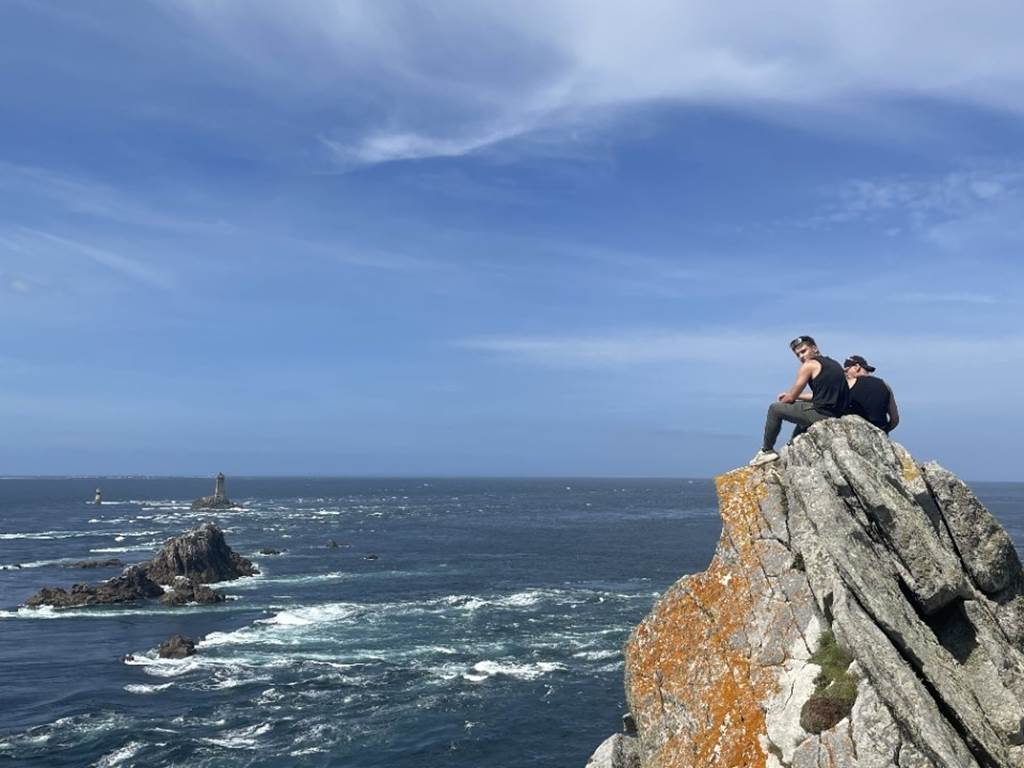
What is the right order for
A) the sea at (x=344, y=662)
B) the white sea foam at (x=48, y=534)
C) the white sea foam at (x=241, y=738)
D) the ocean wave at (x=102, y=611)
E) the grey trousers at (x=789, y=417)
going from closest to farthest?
the grey trousers at (x=789, y=417) → the white sea foam at (x=241, y=738) → the sea at (x=344, y=662) → the ocean wave at (x=102, y=611) → the white sea foam at (x=48, y=534)

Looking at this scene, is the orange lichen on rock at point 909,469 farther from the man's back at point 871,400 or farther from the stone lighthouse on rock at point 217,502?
the stone lighthouse on rock at point 217,502

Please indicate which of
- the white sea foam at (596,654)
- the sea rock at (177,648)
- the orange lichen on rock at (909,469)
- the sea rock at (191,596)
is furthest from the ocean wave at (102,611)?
A: the orange lichen on rock at (909,469)

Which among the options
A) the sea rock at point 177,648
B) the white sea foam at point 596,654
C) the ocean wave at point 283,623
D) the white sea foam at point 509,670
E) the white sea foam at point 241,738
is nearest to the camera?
the white sea foam at point 241,738

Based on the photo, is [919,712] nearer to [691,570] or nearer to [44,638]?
[44,638]

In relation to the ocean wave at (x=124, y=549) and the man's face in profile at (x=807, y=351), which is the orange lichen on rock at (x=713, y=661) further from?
the ocean wave at (x=124, y=549)

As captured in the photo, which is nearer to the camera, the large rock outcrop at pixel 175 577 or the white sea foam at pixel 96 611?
the white sea foam at pixel 96 611

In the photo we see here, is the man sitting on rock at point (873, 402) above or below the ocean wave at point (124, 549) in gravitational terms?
above

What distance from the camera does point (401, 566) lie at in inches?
3735

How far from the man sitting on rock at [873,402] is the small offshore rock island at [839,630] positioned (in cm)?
108

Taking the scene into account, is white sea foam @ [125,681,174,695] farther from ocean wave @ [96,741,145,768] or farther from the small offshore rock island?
the small offshore rock island

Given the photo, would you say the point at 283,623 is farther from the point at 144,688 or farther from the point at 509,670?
the point at 509,670

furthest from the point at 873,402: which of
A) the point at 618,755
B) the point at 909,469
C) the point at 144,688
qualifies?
the point at 144,688

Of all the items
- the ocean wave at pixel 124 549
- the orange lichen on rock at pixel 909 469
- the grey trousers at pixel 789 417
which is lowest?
the ocean wave at pixel 124 549

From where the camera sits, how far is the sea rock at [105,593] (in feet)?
235
